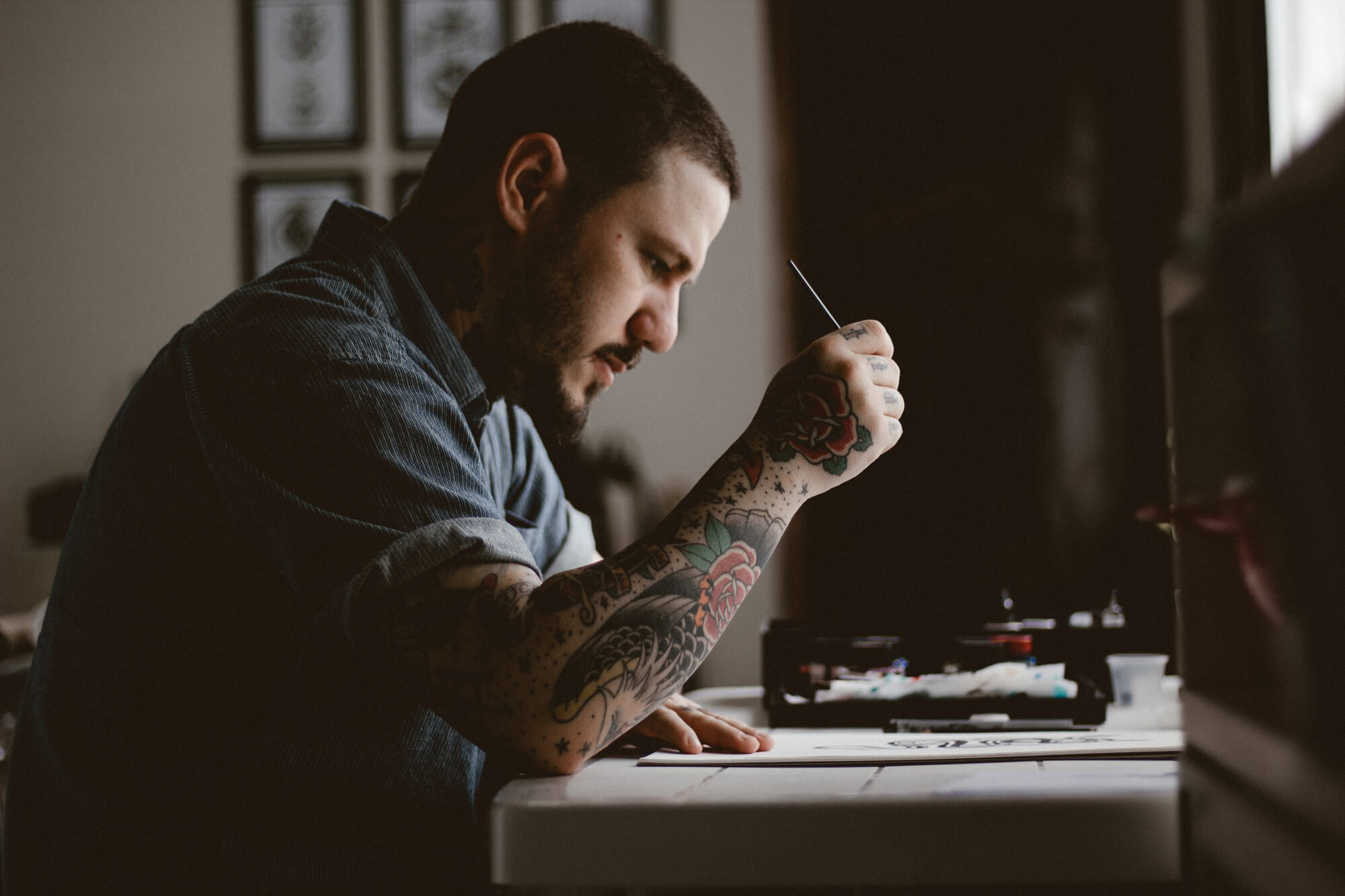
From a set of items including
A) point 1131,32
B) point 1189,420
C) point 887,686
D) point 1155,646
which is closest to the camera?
point 1189,420

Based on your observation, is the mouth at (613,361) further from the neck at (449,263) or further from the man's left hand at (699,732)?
the man's left hand at (699,732)

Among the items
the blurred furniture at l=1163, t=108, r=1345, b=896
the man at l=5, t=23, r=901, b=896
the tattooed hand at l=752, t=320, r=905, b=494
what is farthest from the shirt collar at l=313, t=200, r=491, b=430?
the blurred furniture at l=1163, t=108, r=1345, b=896

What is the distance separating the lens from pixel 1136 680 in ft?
3.73

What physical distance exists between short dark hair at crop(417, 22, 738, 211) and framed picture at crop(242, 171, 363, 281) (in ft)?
7.17

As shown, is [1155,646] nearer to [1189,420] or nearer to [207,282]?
[1189,420]

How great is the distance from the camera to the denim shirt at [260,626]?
74cm

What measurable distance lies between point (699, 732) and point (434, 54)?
2782mm

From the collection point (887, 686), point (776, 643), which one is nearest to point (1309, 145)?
point (887, 686)

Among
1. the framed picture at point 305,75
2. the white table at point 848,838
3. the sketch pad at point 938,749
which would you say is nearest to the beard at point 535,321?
the sketch pad at point 938,749

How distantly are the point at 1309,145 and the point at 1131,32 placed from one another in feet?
7.49

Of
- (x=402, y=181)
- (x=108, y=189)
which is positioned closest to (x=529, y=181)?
(x=402, y=181)

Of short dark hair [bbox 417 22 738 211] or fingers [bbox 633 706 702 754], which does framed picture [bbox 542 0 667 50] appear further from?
fingers [bbox 633 706 702 754]

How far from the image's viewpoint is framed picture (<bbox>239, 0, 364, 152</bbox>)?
3152 millimetres

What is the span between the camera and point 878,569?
2477mm
